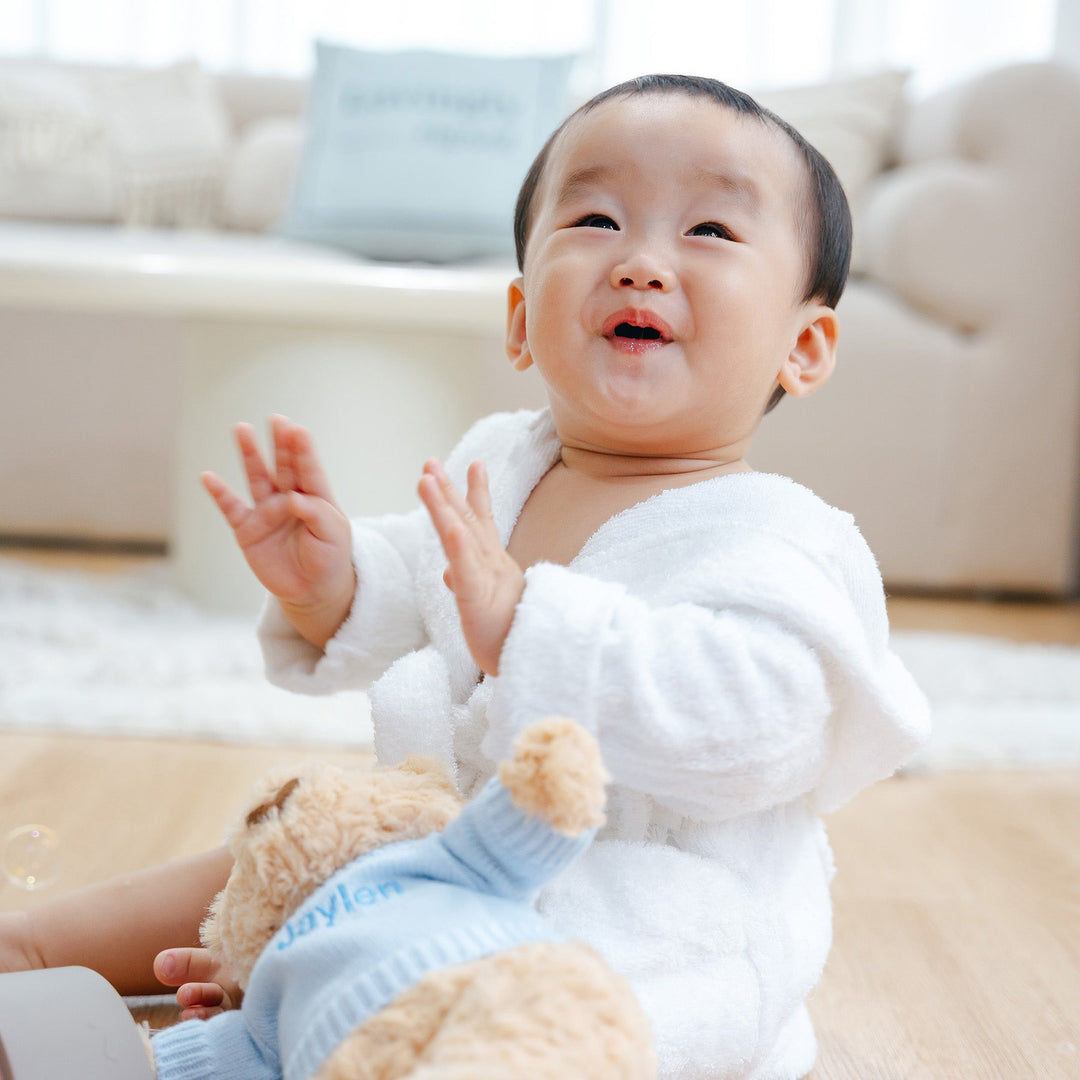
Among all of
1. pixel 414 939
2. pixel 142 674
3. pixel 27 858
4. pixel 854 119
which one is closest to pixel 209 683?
pixel 142 674

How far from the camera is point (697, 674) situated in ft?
1.87

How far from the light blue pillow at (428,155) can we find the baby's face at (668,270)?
1554mm

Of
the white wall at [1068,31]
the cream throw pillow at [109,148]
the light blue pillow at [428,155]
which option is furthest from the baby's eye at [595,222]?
the white wall at [1068,31]

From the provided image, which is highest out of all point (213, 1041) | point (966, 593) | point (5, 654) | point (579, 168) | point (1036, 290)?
point (579, 168)

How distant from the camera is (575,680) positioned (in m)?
0.56

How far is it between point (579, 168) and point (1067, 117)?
68.0 inches

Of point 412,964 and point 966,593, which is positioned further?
point 966,593

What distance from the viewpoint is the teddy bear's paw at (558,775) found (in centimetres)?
48

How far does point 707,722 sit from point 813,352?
0.27 m

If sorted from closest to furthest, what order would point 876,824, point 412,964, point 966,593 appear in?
point 412,964 → point 876,824 → point 966,593

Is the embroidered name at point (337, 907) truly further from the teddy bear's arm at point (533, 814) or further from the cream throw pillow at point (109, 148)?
the cream throw pillow at point (109, 148)

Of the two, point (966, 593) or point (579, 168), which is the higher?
point (579, 168)

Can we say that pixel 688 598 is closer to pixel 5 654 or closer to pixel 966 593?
pixel 5 654

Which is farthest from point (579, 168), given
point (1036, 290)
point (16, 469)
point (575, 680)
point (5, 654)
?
point (16, 469)
